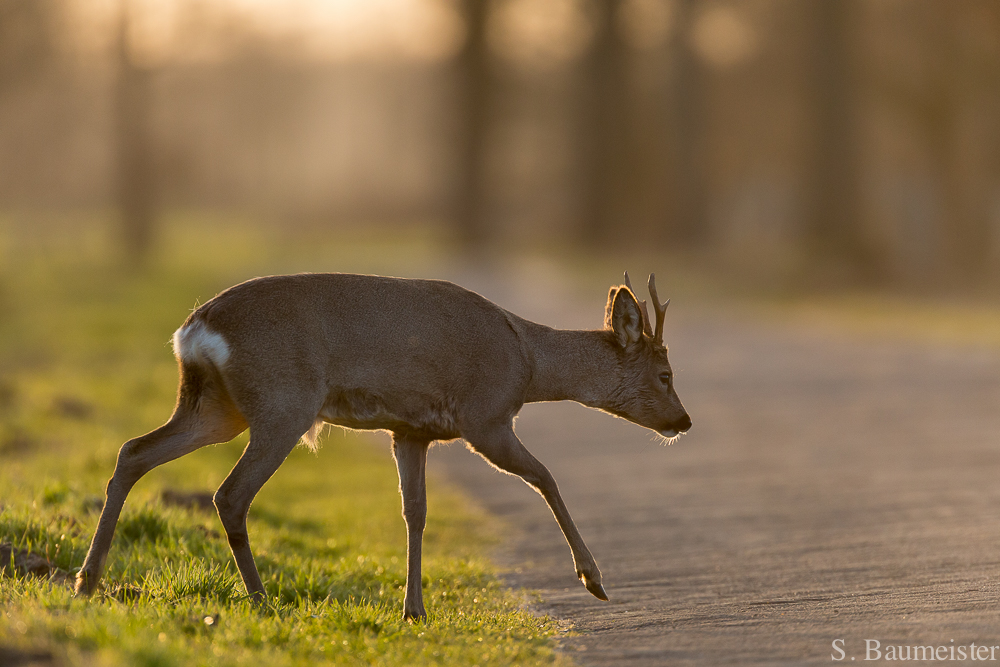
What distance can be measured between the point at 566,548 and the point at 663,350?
1.63 m

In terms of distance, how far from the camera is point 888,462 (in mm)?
10125

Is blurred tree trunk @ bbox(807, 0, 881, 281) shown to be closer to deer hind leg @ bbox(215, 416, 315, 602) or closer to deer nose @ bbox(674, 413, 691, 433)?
deer nose @ bbox(674, 413, 691, 433)

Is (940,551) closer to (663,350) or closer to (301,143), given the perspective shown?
(663,350)

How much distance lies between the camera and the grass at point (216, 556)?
5.11 metres

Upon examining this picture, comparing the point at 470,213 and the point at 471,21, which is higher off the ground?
the point at 471,21

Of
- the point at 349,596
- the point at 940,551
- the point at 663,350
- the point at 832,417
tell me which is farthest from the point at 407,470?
the point at 832,417

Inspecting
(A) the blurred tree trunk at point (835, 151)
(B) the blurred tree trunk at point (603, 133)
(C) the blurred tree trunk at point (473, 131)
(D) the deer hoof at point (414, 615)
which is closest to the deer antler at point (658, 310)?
(D) the deer hoof at point (414, 615)

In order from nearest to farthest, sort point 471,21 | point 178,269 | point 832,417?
1. point 832,417
2. point 178,269
3. point 471,21

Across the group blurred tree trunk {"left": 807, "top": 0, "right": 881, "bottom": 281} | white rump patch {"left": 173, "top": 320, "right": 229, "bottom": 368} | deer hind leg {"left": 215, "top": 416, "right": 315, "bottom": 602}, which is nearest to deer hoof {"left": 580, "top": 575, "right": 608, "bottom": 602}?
deer hind leg {"left": 215, "top": 416, "right": 315, "bottom": 602}

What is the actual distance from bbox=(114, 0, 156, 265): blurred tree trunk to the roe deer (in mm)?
29955

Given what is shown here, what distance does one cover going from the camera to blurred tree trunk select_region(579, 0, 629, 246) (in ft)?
139

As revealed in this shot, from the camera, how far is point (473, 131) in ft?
155

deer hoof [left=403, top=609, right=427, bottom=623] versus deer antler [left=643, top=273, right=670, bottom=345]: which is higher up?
deer antler [left=643, top=273, right=670, bottom=345]

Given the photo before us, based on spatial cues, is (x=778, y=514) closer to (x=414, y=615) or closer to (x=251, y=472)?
(x=414, y=615)
